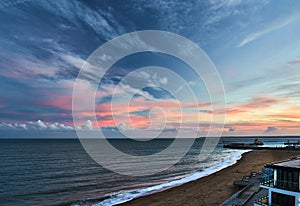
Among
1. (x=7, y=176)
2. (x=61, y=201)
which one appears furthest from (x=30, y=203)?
(x=7, y=176)

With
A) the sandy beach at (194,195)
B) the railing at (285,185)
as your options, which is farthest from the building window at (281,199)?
the sandy beach at (194,195)

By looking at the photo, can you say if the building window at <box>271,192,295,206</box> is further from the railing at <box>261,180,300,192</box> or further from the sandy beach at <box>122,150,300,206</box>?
the sandy beach at <box>122,150,300,206</box>

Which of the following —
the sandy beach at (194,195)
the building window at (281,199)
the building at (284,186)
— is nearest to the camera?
the building at (284,186)

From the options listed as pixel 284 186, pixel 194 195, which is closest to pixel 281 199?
pixel 284 186

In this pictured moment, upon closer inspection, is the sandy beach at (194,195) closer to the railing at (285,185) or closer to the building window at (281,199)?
the building window at (281,199)

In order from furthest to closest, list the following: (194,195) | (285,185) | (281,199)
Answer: (194,195), (281,199), (285,185)

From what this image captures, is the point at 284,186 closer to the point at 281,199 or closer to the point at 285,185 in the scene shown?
the point at 285,185

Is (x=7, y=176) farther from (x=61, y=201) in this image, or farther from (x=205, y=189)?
(x=205, y=189)

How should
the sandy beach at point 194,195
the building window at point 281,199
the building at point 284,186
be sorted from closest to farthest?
the building at point 284,186 → the building window at point 281,199 → the sandy beach at point 194,195

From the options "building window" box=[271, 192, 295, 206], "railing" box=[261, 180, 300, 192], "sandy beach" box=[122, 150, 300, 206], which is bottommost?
"sandy beach" box=[122, 150, 300, 206]

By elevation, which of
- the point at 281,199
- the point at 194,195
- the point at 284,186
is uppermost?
the point at 284,186

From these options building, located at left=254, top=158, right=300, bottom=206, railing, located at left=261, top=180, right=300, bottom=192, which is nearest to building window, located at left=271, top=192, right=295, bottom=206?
building, located at left=254, top=158, right=300, bottom=206

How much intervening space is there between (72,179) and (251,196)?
3606cm

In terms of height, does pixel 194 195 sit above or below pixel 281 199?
below
